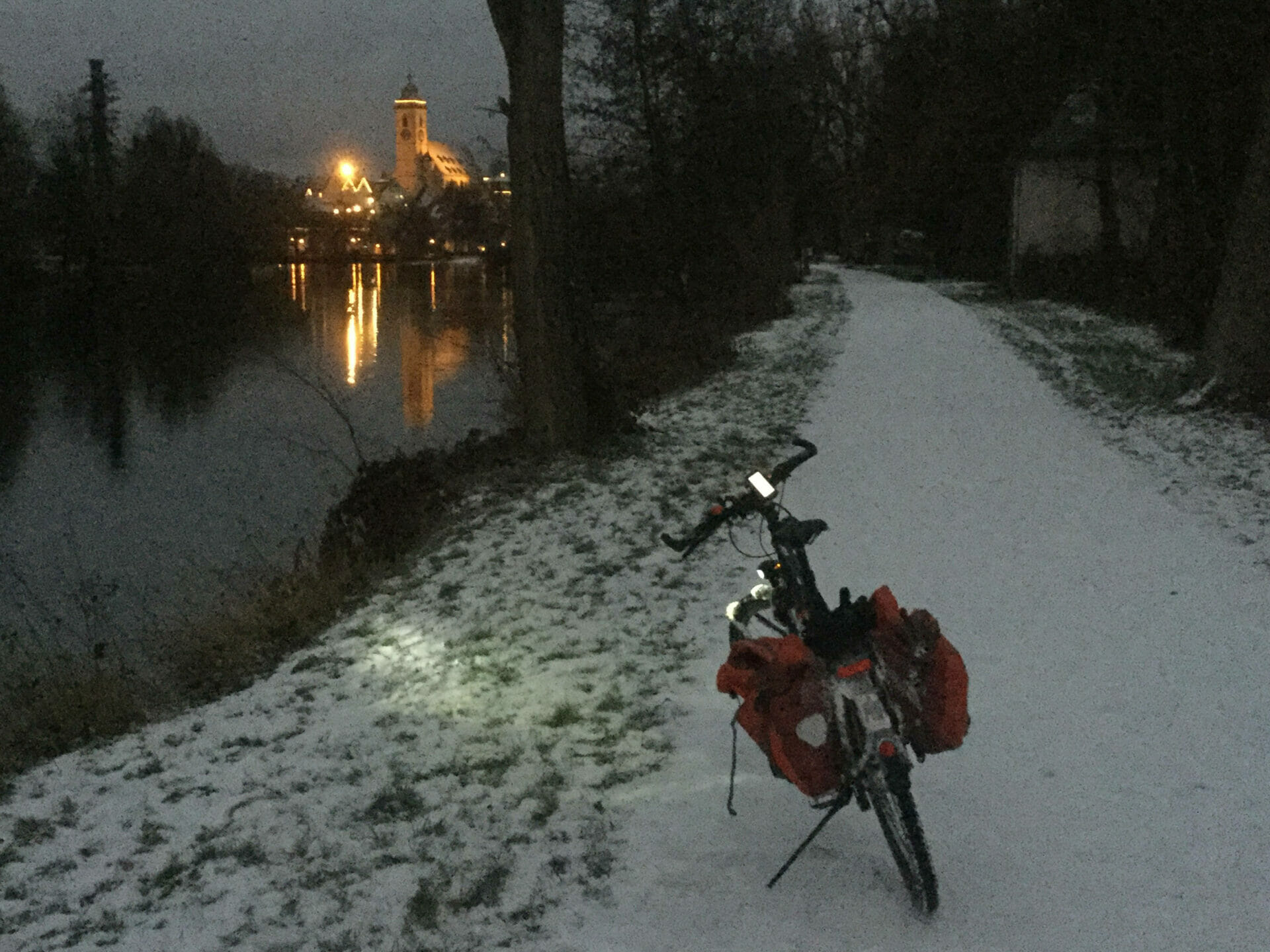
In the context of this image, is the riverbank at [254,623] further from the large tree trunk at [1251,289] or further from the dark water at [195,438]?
the large tree trunk at [1251,289]

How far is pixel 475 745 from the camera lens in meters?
5.45

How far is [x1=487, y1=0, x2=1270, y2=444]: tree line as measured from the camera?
37.7 feet

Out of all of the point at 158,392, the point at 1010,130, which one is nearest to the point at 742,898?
the point at 158,392

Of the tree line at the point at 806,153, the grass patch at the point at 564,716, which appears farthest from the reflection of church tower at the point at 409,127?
the grass patch at the point at 564,716

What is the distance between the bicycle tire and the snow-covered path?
0.13 m

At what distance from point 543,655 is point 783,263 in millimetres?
25743

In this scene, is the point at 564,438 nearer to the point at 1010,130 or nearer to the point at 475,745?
the point at 475,745

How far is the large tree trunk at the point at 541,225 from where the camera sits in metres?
10.8

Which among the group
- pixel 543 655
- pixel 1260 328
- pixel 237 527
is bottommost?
pixel 237 527

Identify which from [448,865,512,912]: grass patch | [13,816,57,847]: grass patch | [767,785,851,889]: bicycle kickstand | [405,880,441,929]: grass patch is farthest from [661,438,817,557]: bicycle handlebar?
[13,816,57,847]: grass patch

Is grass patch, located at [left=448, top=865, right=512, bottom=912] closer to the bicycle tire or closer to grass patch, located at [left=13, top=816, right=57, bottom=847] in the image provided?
the bicycle tire

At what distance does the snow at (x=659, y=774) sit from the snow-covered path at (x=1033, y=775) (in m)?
0.02

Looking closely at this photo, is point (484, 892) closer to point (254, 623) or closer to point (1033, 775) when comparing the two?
point (1033, 775)

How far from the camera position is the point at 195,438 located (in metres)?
21.1
